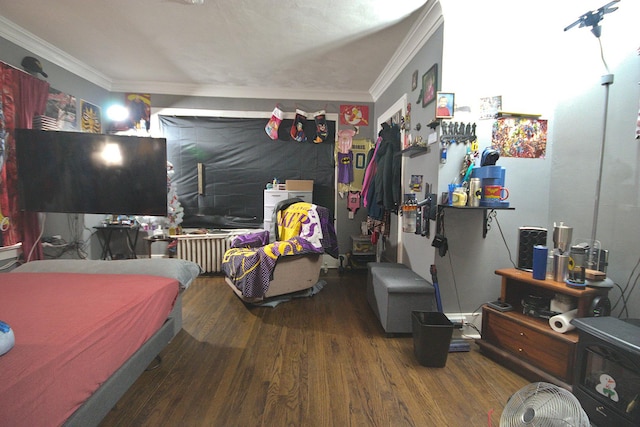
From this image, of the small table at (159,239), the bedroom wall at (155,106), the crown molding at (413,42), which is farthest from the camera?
the small table at (159,239)

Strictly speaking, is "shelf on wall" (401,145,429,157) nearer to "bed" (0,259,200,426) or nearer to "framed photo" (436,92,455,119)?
"framed photo" (436,92,455,119)

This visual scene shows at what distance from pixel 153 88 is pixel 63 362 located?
4013 mm

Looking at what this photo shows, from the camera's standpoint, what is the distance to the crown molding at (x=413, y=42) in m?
2.10

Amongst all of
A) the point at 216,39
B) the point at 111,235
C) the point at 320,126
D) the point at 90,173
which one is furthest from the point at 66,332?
the point at 320,126

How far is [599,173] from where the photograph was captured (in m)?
1.84

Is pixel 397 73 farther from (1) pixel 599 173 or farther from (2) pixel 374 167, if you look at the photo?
(1) pixel 599 173

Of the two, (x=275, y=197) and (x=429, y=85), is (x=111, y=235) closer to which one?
(x=275, y=197)

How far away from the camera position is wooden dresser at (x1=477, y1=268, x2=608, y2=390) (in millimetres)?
1556

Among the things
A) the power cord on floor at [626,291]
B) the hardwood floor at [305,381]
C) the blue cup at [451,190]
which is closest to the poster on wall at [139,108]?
the hardwood floor at [305,381]

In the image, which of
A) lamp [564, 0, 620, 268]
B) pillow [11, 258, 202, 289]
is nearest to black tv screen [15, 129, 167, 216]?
pillow [11, 258, 202, 289]

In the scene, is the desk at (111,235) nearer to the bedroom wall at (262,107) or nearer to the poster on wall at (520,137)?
the bedroom wall at (262,107)

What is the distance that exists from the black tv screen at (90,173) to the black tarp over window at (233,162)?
57.6 inches

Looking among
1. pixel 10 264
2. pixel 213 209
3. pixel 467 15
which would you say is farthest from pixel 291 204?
pixel 10 264

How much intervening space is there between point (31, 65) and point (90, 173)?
1.32m
